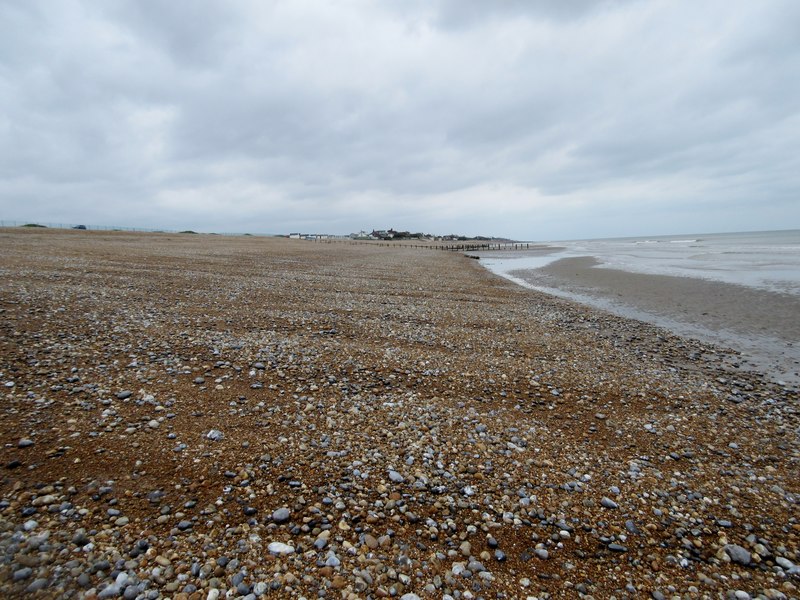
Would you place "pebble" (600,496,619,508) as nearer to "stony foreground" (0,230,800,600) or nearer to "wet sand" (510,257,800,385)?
"stony foreground" (0,230,800,600)

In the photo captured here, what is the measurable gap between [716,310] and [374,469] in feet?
61.0

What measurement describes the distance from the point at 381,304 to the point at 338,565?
1180 centimetres

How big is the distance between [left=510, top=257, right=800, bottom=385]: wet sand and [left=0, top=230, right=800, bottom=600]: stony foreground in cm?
321

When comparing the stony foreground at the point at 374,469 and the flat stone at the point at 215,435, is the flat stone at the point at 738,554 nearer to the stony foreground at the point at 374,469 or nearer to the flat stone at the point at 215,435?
the stony foreground at the point at 374,469

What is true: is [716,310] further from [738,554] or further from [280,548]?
[280,548]

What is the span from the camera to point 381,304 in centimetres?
1500

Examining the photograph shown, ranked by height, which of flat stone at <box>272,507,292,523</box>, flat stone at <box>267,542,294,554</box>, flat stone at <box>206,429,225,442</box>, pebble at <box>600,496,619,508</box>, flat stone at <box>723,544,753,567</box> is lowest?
flat stone at <box>723,544,753,567</box>

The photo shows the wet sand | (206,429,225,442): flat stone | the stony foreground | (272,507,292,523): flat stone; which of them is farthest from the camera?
the wet sand

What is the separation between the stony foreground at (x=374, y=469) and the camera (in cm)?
338

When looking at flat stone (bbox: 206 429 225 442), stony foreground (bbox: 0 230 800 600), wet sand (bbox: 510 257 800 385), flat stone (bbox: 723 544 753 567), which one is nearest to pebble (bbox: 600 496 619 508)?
stony foreground (bbox: 0 230 800 600)

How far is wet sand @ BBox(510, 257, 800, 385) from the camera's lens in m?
10.8

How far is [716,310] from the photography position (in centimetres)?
1642

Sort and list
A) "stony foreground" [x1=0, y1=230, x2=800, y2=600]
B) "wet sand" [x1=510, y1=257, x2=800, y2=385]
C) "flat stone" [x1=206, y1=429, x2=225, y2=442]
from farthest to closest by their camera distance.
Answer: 1. "wet sand" [x1=510, y1=257, x2=800, y2=385]
2. "flat stone" [x1=206, y1=429, x2=225, y2=442]
3. "stony foreground" [x1=0, y1=230, x2=800, y2=600]

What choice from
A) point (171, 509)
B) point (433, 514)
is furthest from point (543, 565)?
point (171, 509)
